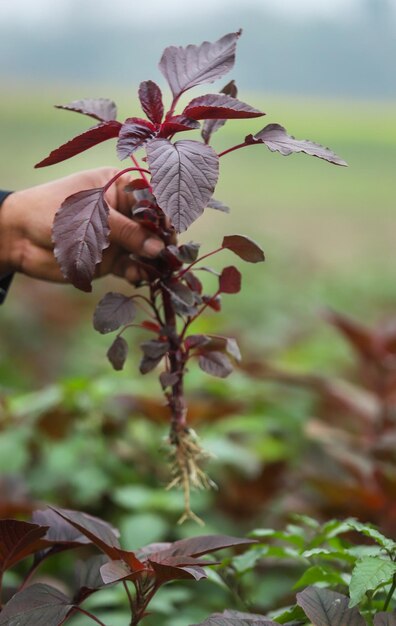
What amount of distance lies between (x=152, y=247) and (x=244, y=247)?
123mm

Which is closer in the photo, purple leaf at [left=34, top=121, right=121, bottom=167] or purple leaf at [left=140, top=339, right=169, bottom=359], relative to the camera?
purple leaf at [left=34, top=121, right=121, bottom=167]

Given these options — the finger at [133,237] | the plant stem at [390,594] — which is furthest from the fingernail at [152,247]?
the plant stem at [390,594]

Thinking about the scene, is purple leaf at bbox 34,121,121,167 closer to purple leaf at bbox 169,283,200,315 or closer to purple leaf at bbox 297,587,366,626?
purple leaf at bbox 169,283,200,315

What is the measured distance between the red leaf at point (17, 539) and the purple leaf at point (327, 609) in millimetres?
299

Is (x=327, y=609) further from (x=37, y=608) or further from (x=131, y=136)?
(x=131, y=136)

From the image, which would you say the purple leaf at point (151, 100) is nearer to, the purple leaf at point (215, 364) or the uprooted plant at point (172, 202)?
the uprooted plant at point (172, 202)

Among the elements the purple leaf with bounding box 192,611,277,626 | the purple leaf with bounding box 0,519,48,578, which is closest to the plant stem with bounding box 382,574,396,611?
the purple leaf with bounding box 192,611,277,626

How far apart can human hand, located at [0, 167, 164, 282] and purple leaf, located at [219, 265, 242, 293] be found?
0.13 m

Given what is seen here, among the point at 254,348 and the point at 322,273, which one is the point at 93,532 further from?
the point at 322,273

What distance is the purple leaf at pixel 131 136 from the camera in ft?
2.92

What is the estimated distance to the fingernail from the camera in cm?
107

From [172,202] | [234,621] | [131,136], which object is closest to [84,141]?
[131,136]

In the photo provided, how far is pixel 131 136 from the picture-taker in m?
0.91

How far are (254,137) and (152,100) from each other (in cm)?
15
